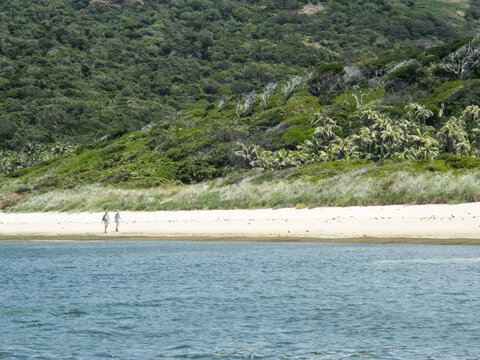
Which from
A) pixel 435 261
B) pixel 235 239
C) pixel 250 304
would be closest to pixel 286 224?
pixel 235 239

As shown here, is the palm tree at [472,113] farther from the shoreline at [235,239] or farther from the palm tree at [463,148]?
the shoreline at [235,239]

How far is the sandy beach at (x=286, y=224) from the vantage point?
85.4ft

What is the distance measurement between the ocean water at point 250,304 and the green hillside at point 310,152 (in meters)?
10.6

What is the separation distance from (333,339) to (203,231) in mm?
19983

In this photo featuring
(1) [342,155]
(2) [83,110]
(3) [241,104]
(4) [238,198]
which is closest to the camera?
(4) [238,198]

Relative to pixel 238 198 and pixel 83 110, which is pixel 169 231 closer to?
pixel 238 198

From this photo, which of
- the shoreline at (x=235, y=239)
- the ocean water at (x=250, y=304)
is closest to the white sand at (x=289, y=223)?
the shoreline at (x=235, y=239)

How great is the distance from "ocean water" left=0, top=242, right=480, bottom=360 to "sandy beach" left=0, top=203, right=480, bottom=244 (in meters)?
1.73

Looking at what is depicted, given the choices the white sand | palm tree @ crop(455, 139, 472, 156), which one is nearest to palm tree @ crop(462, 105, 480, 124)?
palm tree @ crop(455, 139, 472, 156)

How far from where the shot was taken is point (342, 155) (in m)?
56.3

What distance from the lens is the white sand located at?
26.1 metres

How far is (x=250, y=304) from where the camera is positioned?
52.9 feet

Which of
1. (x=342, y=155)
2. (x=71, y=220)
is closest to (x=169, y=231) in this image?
(x=71, y=220)

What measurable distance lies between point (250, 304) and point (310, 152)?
4435 cm
